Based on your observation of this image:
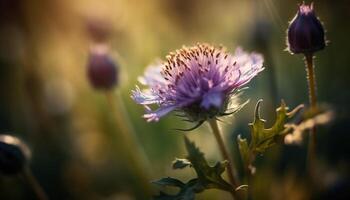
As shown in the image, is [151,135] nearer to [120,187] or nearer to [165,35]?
[120,187]

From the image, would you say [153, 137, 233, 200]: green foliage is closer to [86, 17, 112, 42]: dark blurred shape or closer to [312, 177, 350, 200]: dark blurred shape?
[312, 177, 350, 200]: dark blurred shape

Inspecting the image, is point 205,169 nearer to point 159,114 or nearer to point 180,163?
point 180,163

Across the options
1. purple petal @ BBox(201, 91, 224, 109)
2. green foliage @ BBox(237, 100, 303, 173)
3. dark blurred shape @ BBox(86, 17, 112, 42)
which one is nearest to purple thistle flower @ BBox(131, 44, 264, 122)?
purple petal @ BBox(201, 91, 224, 109)

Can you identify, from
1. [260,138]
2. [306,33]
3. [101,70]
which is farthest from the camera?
[101,70]

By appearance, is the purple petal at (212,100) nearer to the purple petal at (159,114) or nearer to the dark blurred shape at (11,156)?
the purple petal at (159,114)

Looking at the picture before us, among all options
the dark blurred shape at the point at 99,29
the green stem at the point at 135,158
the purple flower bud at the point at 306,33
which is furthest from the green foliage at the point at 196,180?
the dark blurred shape at the point at 99,29

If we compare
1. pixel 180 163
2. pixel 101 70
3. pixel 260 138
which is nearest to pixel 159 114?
pixel 180 163

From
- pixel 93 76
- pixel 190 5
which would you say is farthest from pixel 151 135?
pixel 190 5
